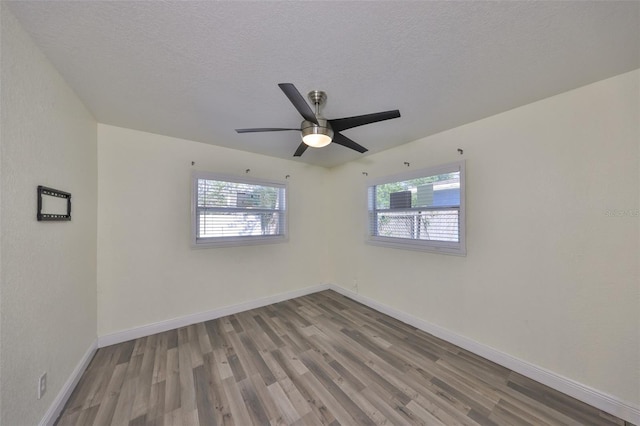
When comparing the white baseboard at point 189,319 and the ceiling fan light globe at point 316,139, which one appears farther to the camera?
the white baseboard at point 189,319

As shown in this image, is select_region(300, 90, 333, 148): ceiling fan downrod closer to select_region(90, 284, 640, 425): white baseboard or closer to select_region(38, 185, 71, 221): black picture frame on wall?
select_region(38, 185, 71, 221): black picture frame on wall

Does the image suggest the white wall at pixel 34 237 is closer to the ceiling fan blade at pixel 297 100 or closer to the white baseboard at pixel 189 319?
the white baseboard at pixel 189 319

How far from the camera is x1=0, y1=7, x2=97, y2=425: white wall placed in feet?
3.74

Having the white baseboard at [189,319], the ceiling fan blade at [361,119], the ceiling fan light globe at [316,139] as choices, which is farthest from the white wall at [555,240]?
the white baseboard at [189,319]

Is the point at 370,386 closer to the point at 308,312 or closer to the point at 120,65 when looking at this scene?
the point at 308,312

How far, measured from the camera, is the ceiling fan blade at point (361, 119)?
1.62 metres

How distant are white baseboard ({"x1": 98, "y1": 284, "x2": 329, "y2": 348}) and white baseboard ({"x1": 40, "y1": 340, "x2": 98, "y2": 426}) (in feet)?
0.77

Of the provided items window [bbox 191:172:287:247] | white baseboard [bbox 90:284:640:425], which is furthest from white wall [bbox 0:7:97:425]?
window [bbox 191:172:287:247]

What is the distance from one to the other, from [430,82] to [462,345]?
2.64m

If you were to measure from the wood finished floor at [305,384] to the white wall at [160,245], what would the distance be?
0.45m

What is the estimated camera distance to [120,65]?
1.51m

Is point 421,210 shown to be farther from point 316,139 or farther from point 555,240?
point 316,139

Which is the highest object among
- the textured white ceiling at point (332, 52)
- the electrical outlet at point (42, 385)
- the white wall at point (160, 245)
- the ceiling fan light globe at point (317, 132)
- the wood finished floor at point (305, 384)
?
the textured white ceiling at point (332, 52)

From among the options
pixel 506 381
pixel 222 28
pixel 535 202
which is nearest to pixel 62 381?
pixel 222 28
